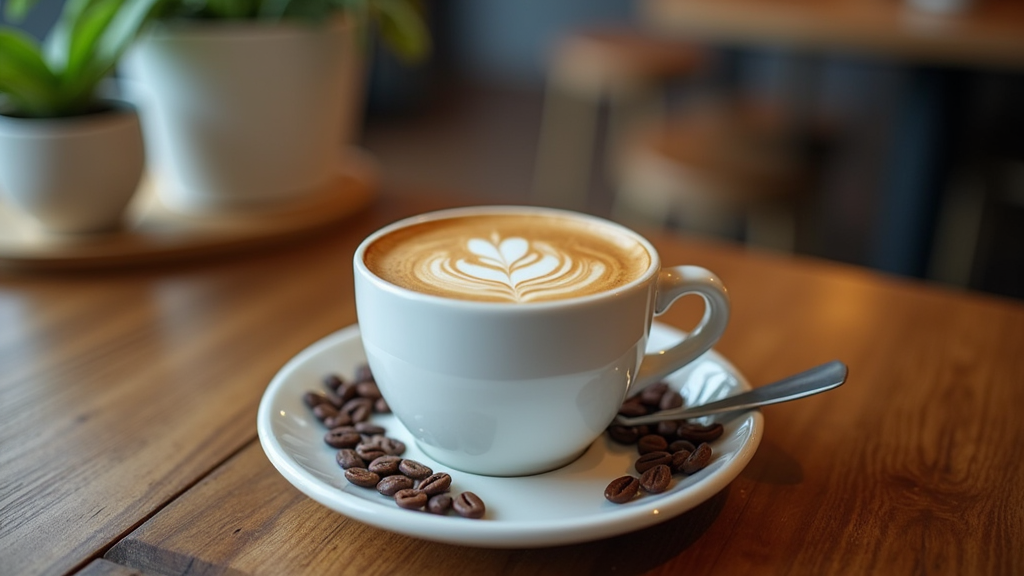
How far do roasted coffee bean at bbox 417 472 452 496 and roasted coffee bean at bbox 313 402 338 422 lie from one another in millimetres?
107

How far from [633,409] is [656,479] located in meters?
0.10

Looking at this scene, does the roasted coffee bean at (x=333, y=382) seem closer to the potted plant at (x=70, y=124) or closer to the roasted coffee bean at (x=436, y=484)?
the roasted coffee bean at (x=436, y=484)

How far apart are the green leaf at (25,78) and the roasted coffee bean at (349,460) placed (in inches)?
20.9

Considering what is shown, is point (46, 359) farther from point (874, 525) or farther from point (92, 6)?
point (874, 525)

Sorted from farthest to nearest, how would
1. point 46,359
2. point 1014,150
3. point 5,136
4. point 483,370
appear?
point 1014,150, point 5,136, point 46,359, point 483,370

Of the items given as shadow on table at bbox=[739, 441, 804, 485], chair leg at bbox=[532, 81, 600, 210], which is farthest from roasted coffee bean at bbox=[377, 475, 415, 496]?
chair leg at bbox=[532, 81, 600, 210]

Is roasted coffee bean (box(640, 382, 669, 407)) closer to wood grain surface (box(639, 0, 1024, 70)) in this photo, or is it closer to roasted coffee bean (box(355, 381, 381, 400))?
roasted coffee bean (box(355, 381, 381, 400))

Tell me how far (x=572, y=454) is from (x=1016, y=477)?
29 cm

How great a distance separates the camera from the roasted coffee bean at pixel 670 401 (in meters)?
0.60

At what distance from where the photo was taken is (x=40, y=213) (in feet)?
2.81

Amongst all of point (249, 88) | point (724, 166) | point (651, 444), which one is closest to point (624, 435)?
point (651, 444)

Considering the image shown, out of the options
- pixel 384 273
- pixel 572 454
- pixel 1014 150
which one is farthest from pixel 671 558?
pixel 1014 150

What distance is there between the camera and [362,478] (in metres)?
0.50

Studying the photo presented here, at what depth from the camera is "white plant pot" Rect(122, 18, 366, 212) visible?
0.89 m
